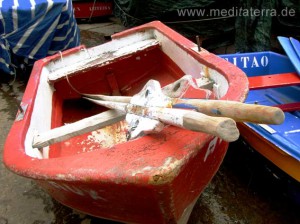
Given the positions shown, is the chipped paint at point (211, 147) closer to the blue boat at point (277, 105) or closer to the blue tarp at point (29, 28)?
the blue boat at point (277, 105)

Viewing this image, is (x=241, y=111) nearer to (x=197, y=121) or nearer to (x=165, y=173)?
(x=197, y=121)

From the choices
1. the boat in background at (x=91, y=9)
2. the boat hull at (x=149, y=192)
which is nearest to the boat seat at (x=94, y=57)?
the boat hull at (x=149, y=192)

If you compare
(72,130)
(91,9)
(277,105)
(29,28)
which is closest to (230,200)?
(277,105)

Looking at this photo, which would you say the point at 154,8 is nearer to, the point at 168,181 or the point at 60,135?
the point at 60,135

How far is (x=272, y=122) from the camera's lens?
1046 mm

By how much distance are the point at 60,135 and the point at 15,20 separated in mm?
2503

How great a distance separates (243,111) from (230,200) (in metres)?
1.55

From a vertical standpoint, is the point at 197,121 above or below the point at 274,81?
above

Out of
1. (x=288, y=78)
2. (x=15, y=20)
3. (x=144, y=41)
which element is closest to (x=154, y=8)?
(x=144, y=41)

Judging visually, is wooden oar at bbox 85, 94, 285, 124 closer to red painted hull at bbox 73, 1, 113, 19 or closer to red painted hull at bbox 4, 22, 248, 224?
red painted hull at bbox 4, 22, 248, 224

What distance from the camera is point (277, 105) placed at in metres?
2.82

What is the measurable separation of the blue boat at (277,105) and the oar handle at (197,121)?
1.04 meters

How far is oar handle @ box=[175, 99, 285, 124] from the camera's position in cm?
103

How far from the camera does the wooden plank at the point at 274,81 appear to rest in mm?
2584
